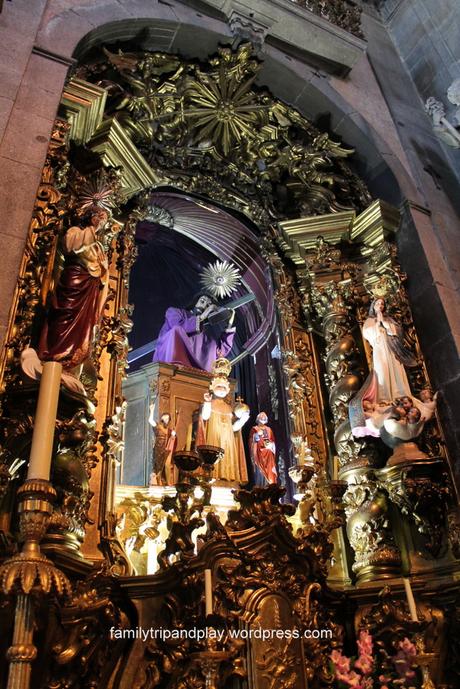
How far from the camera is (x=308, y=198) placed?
657 centimetres

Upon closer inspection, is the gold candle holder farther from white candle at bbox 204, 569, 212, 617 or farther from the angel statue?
the angel statue

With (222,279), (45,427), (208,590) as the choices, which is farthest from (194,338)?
(45,427)

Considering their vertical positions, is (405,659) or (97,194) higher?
(97,194)

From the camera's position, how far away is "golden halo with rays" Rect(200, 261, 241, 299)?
7137 mm

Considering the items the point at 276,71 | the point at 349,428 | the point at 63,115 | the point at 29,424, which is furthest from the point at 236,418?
the point at 276,71

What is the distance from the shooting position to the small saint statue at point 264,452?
5223 mm

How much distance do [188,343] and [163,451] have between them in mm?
1576

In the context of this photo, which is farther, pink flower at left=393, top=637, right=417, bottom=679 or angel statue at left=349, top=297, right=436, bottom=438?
angel statue at left=349, top=297, right=436, bottom=438

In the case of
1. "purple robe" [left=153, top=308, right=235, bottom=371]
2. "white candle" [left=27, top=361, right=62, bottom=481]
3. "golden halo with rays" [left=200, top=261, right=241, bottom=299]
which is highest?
"golden halo with rays" [left=200, top=261, right=241, bottom=299]

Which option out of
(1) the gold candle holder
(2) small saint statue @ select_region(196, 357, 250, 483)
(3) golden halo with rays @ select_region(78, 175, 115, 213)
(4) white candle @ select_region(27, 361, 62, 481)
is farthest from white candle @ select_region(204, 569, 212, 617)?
(3) golden halo with rays @ select_region(78, 175, 115, 213)

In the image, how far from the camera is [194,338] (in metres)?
6.61

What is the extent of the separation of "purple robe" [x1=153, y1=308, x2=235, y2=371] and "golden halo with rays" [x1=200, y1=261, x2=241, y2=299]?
48 cm

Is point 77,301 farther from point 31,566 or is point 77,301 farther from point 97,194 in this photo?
point 31,566

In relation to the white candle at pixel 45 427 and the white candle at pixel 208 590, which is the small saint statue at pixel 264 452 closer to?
the white candle at pixel 208 590
